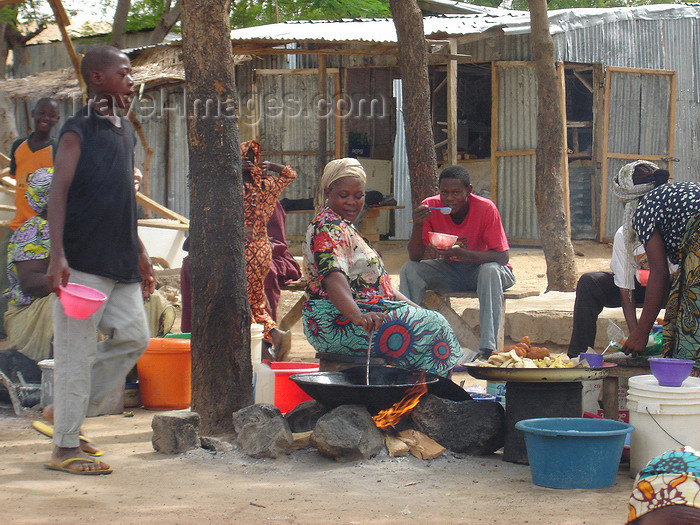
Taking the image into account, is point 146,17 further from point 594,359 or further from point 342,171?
point 594,359

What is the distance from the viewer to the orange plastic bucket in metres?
5.09

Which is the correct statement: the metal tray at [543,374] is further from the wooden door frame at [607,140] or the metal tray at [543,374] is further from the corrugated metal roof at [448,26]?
the wooden door frame at [607,140]

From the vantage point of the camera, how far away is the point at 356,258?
443cm

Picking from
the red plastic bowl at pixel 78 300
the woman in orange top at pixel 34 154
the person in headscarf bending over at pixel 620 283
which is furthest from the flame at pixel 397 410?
the woman in orange top at pixel 34 154

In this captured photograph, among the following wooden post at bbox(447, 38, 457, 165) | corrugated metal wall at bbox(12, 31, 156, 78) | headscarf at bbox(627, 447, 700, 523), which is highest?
corrugated metal wall at bbox(12, 31, 156, 78)

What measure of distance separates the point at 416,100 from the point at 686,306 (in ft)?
11.8

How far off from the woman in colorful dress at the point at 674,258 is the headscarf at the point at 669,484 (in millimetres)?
2046

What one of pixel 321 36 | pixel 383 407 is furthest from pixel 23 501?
pixel 321 36

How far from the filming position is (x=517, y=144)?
12289 millimetres

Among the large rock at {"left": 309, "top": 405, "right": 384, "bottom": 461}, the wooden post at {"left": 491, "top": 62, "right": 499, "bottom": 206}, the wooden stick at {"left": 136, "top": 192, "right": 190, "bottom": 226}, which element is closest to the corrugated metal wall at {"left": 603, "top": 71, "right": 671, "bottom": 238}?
Result: the wooden post at {"left": 491, "top": 62, "right": 499, "bottom": 206}

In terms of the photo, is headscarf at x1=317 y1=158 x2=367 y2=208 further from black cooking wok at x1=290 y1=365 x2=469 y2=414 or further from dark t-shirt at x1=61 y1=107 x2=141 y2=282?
dark t-shirt at x1=61 y1=107 x2=141 y2=282

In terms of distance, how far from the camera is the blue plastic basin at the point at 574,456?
3.49m

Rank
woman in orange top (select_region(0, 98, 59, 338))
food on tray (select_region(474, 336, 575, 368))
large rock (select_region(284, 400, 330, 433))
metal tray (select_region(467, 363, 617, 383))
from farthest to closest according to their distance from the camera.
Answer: woman in orange top (select_region(0, 98, 59, 338))
large rock (select_region(284, 400, 330, 433))
food on tray (select_region(474, 336, 575, 368))
metal tray (select_region(467, 363, 617, 383))

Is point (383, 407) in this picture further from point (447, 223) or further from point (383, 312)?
point (447, 223)
